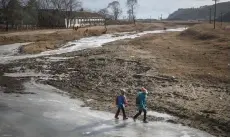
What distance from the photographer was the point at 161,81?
82.5 ft

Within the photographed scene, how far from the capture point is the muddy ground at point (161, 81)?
1788 centimetres

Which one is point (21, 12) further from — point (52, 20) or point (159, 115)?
point (159, 115)

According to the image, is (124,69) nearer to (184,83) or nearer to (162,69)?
(162,69)

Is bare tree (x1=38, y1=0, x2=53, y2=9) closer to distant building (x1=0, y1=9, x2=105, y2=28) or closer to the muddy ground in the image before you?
distant building (x1=0, y1=9, x2=105, y2=28)

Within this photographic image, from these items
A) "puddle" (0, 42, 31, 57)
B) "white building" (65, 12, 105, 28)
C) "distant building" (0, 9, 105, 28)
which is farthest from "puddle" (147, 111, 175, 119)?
"white building" (65, 12, 105, 28)

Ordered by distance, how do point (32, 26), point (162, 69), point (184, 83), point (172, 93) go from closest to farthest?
point (172, 93) → point (184, 83) → point (162, 69) → point (32, 26)

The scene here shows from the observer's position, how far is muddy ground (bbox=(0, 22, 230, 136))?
17.9 metres

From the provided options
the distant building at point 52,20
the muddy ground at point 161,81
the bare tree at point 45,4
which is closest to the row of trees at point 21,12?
the distant building at point 52,20

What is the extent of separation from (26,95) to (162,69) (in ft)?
39.5

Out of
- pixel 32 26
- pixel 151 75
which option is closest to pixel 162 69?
pixel 151 75

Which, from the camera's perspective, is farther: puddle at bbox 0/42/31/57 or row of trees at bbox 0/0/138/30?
row of trees at bbox 0/0/138/30

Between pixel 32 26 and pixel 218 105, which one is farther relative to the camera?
pixel 32 26

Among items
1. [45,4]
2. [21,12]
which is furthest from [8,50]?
[45,4]

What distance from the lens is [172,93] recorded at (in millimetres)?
21891
